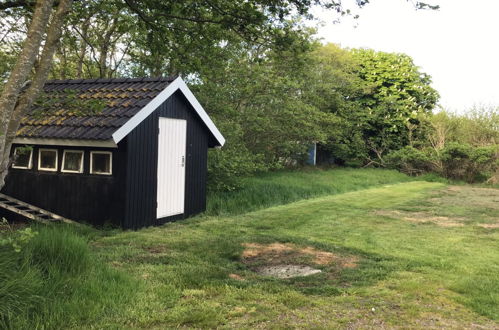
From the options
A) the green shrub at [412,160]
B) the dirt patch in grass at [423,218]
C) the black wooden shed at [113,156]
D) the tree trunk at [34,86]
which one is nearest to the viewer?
the tree trunk at [34,86]

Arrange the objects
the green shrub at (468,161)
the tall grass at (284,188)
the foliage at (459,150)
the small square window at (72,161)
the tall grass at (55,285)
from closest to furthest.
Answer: the tall grass at (55,285), the small square window at (72,161), the tall grass at (284,188), the green shrub at (468,161), the foliage at (459,150)

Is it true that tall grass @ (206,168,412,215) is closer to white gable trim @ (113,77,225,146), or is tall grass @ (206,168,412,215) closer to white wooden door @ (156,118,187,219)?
white wooden door @ (156,118,187,219)

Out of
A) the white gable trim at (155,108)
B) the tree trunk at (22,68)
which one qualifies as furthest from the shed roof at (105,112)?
the tree trunk at (22,68)

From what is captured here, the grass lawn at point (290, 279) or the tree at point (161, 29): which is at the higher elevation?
the tree at point (161, 29)

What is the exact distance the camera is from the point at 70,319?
13.9 feet

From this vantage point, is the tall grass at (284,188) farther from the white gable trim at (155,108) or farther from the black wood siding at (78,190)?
the black wood siding at (78,190)

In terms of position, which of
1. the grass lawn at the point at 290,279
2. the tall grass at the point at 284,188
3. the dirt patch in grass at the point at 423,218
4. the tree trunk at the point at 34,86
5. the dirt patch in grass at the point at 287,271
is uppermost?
the tree trunk at the point at 34,86

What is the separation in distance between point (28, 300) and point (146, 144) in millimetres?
5936

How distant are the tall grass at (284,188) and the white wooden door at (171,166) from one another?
1.60m

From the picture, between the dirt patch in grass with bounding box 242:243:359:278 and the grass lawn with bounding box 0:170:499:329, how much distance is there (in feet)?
0.10

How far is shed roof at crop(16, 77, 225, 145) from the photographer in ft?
29.8

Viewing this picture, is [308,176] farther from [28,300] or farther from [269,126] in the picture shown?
[28,300]

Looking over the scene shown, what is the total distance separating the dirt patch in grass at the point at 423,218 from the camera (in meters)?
11.1

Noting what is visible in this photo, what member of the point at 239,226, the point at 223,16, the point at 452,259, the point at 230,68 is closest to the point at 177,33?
the point at 223,16
